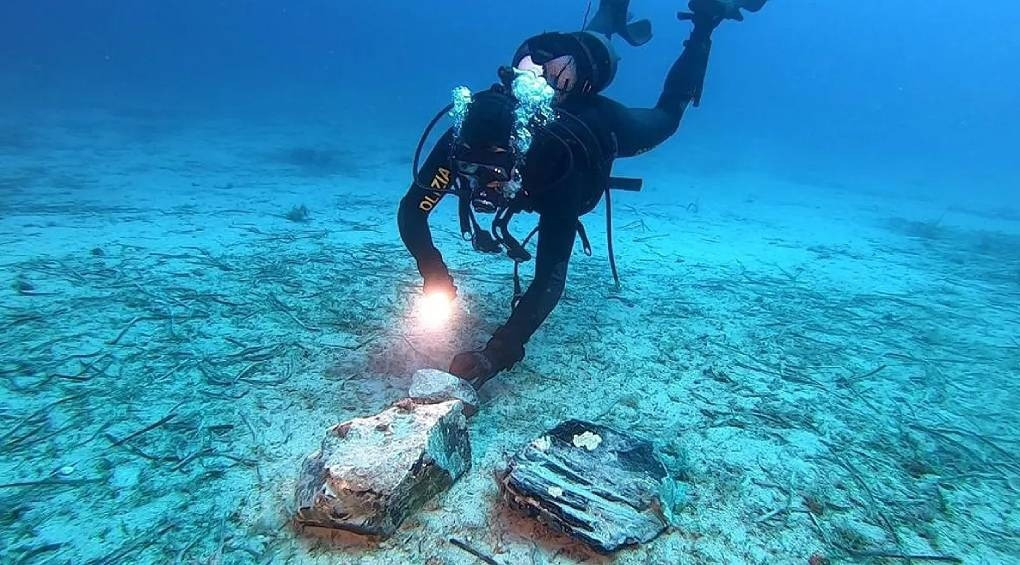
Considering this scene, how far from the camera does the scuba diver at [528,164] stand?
348 centimetres

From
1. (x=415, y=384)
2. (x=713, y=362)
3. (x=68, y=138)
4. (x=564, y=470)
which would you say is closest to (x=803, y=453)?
(x=713, y=362)

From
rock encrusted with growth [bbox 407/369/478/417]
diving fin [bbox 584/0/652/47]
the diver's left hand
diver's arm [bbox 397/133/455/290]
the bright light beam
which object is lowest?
rock encrusted with growth [bbox 407/369/478/417]

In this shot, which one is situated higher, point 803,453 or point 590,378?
point 590,378

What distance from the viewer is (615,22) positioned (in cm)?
679

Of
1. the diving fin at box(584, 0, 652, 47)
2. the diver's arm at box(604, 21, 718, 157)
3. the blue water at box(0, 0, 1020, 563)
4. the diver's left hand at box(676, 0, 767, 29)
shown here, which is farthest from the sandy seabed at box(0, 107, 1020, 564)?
the diver's left hand at box(676, 0, 767, 29)

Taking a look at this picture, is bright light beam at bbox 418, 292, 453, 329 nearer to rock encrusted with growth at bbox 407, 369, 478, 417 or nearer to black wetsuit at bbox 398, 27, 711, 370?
black wetsuit at bbox 398, 27, 711, 370

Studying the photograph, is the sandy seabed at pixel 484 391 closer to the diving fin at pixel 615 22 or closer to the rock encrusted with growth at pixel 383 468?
the rock encrusted with growth at pixel 383 468

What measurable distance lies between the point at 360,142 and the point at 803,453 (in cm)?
2153

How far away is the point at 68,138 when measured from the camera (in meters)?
14.6

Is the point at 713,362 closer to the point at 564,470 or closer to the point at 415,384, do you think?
the point at 564,470

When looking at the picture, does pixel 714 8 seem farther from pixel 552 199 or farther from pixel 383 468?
pixel 383 468

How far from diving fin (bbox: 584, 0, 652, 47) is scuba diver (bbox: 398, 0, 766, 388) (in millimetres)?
2526

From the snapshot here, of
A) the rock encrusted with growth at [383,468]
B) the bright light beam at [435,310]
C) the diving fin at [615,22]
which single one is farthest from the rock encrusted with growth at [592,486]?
the diving fin at [615,22]

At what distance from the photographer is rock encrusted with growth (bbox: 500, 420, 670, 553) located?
99.3 inches
